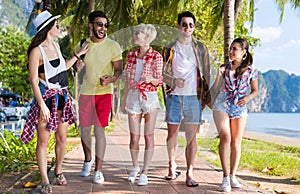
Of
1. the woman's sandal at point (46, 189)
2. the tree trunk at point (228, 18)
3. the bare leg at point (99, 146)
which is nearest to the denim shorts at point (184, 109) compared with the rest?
the bare leg at point (99, 146)

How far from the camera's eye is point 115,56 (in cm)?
501

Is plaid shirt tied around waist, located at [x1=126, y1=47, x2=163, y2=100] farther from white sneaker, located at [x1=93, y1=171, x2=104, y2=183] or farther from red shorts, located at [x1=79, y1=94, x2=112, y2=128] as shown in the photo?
white sneaker, located at [x1=93, y1=171, x2=104, y2=183]

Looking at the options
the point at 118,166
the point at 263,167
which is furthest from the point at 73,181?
the point at 263,167

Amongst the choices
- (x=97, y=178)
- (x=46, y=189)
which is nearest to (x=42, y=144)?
(x=46, y=189)

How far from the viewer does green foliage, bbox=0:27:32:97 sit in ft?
127

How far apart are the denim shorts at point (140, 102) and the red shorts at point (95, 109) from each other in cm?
26

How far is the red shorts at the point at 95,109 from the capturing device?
5047 mm

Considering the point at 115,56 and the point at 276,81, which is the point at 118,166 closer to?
the point at 115,56

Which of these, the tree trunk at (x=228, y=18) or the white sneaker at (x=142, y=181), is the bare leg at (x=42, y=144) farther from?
the tree trunk at (x=228, y=18)

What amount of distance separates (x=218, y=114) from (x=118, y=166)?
2.25 m

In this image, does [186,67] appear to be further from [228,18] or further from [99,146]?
[228,18]

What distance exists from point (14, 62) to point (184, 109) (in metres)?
37.7

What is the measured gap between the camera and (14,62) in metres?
40.2

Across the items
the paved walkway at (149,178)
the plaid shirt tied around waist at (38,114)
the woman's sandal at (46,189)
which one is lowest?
the paved walkway at (149,178)
